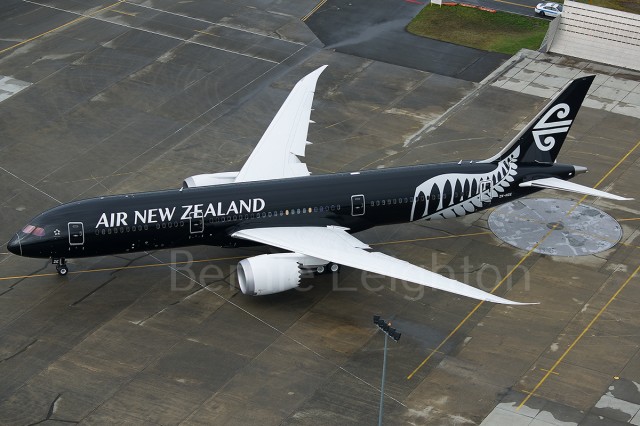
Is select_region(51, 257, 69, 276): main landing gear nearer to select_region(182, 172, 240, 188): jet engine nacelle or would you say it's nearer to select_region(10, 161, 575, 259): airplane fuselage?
select_region(10, 161, 575, 259): airplane fuselage

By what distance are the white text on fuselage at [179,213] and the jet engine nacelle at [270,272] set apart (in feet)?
10.3

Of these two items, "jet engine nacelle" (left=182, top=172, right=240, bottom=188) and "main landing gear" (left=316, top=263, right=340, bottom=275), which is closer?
"main landing gear" (left=316, top=263, right=340, bottom=275)

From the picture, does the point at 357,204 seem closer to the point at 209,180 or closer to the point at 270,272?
the point at 270,272

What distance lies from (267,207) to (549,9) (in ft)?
151

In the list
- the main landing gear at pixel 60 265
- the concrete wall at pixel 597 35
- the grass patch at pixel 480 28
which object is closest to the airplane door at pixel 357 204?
the main landing gear at pixel 60 265

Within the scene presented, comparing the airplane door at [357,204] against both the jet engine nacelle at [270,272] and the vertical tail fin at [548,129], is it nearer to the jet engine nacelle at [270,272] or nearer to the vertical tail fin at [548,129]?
the jet engine nacelle at [270,272]

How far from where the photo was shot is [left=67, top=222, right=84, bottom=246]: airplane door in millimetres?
55562

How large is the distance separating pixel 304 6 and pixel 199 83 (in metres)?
18.9

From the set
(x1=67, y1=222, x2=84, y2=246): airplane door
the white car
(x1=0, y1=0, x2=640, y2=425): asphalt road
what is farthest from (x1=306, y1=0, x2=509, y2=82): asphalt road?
→ (x1=67, y1=222, x2=84, y2=246): airplane door

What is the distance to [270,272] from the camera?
55094 mm

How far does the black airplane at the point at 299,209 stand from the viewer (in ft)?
182

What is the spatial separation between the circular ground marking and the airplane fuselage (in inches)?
118

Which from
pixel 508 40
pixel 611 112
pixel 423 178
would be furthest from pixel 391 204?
pixel 508 40

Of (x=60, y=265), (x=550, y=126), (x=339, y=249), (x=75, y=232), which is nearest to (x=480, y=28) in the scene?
(x=550, y=126)
